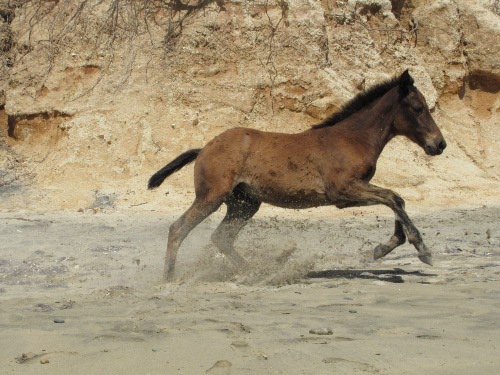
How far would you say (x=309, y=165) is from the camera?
8.61 metres

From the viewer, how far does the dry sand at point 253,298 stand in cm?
502

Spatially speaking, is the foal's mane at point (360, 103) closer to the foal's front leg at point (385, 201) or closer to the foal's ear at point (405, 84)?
the foal's ear at point (405, 84)

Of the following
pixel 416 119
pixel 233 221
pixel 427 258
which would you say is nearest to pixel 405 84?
pixel 416 119

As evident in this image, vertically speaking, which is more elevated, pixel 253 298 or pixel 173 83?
pixel 173 83

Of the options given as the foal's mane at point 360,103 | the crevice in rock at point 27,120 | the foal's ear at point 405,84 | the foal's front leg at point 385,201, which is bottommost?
the foal's front leg at point 385,201

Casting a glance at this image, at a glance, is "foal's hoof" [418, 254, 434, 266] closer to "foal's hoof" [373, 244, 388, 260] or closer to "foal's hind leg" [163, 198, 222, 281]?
"foal's hoof" [373, 244, 388, 260]

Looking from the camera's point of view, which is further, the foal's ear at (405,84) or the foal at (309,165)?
the foal's ear at (405,84)

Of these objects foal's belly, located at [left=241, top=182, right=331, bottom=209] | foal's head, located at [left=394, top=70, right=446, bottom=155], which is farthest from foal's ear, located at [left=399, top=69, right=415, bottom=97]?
foal's belly, located at [left=241, top=182, right=331, bottom=209]

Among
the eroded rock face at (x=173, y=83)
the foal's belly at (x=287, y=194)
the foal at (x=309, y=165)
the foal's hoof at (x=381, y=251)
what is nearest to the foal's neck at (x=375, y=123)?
the foal at (x=309, y=165)

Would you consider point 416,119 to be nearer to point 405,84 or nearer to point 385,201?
point 405,84

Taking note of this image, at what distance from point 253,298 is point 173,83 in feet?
23.0

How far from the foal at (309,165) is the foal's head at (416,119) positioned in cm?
1

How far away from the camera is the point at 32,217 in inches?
422

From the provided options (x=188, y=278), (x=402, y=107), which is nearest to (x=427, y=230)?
(x=402, y=107)
